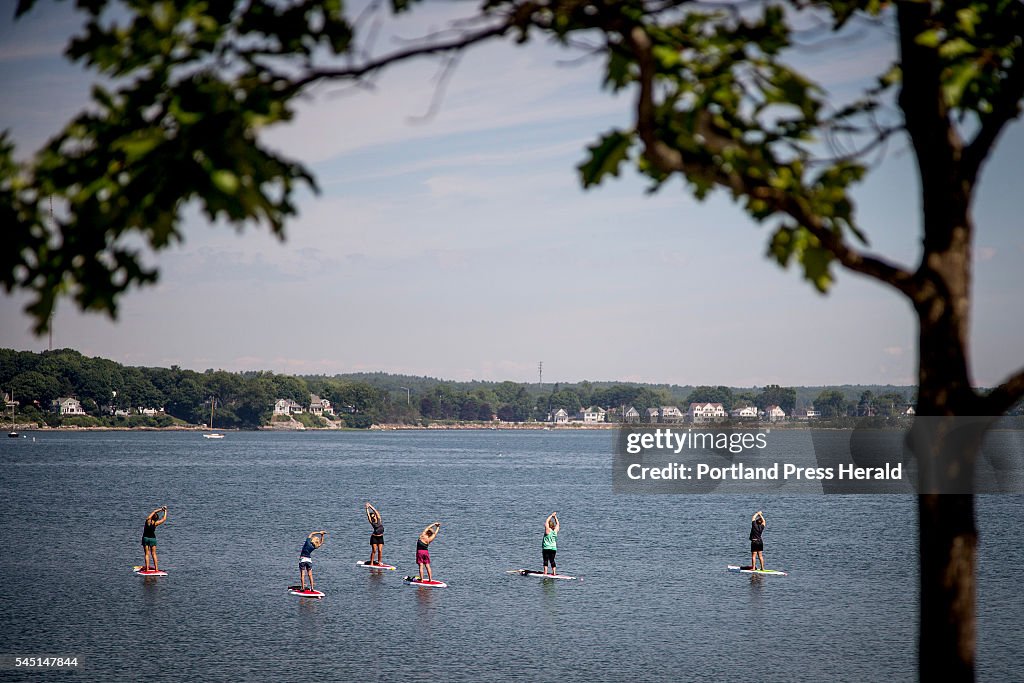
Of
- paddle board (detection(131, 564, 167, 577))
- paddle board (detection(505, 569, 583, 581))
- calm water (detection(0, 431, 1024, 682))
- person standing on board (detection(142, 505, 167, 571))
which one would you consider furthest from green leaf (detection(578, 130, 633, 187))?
paddle board (detection(131, 564, 167, 577))

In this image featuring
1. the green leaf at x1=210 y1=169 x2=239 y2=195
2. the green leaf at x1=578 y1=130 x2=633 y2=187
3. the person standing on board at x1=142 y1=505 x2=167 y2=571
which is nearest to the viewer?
the green leaf at x1=210 y1=169 x2=239 y2=195

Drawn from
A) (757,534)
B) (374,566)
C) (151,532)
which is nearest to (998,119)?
(757,534)

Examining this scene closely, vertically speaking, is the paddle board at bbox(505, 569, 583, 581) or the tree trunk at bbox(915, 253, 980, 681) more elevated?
the tree trunk at bbox(915, 253, 980, 681)

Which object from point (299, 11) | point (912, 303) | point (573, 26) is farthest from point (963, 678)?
point (299, 11)

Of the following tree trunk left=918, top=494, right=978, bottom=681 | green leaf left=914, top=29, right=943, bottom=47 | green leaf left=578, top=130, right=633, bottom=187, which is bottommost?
tree trunk left=918, top=494, right=978, bottom=681

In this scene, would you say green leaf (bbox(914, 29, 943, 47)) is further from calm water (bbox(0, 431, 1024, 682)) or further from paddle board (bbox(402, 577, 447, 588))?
paddle board (bbox(402, 577, 447, 588))

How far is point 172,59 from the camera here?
16.6 ft

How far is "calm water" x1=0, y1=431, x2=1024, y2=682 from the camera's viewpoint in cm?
2877

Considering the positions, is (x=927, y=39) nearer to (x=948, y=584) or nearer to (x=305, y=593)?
(x=948, y=584)

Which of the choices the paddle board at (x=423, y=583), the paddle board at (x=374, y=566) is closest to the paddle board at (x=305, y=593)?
the paddle board at (x=423, y=583)

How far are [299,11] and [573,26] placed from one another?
5.87 ft

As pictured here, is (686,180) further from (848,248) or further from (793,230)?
(848,248)

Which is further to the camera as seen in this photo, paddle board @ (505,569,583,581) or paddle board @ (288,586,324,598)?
paddle board @ (505,569,583,581)

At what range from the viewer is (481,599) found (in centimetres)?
3988
